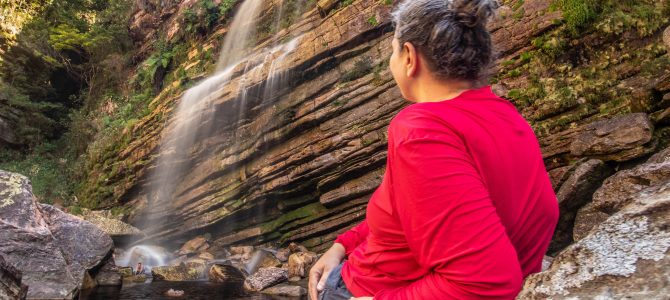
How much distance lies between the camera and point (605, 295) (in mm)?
937

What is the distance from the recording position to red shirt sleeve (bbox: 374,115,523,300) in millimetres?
974

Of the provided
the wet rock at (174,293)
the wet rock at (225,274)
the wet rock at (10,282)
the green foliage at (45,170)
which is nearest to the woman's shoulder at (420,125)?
the wet rock at (10,282)

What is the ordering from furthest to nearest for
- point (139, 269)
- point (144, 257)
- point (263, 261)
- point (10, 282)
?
point (144, 257) < point (139, 269) < point (263, 261) < point (10, 282)

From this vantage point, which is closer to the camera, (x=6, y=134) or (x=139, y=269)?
(x=139, y=269)

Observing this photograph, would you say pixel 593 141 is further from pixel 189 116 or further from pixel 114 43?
pixel 114 43

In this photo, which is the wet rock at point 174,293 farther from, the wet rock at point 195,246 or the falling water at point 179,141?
the falling water at point 179,141

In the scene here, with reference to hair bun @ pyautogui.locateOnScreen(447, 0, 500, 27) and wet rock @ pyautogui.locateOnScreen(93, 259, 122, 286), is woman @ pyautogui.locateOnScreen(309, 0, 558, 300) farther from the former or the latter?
wet rock @ pyautogui.locateOnScreen(93, 259, 122, 286)

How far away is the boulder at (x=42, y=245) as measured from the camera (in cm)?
673

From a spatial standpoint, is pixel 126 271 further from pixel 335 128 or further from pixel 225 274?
pixel 335 128

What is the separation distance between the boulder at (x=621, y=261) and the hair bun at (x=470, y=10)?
635mm

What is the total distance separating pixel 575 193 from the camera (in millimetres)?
5914

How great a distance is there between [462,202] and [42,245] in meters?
8.14

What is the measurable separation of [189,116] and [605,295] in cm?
1318

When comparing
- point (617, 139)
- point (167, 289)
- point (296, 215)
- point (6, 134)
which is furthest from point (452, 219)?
point (6, 134)
